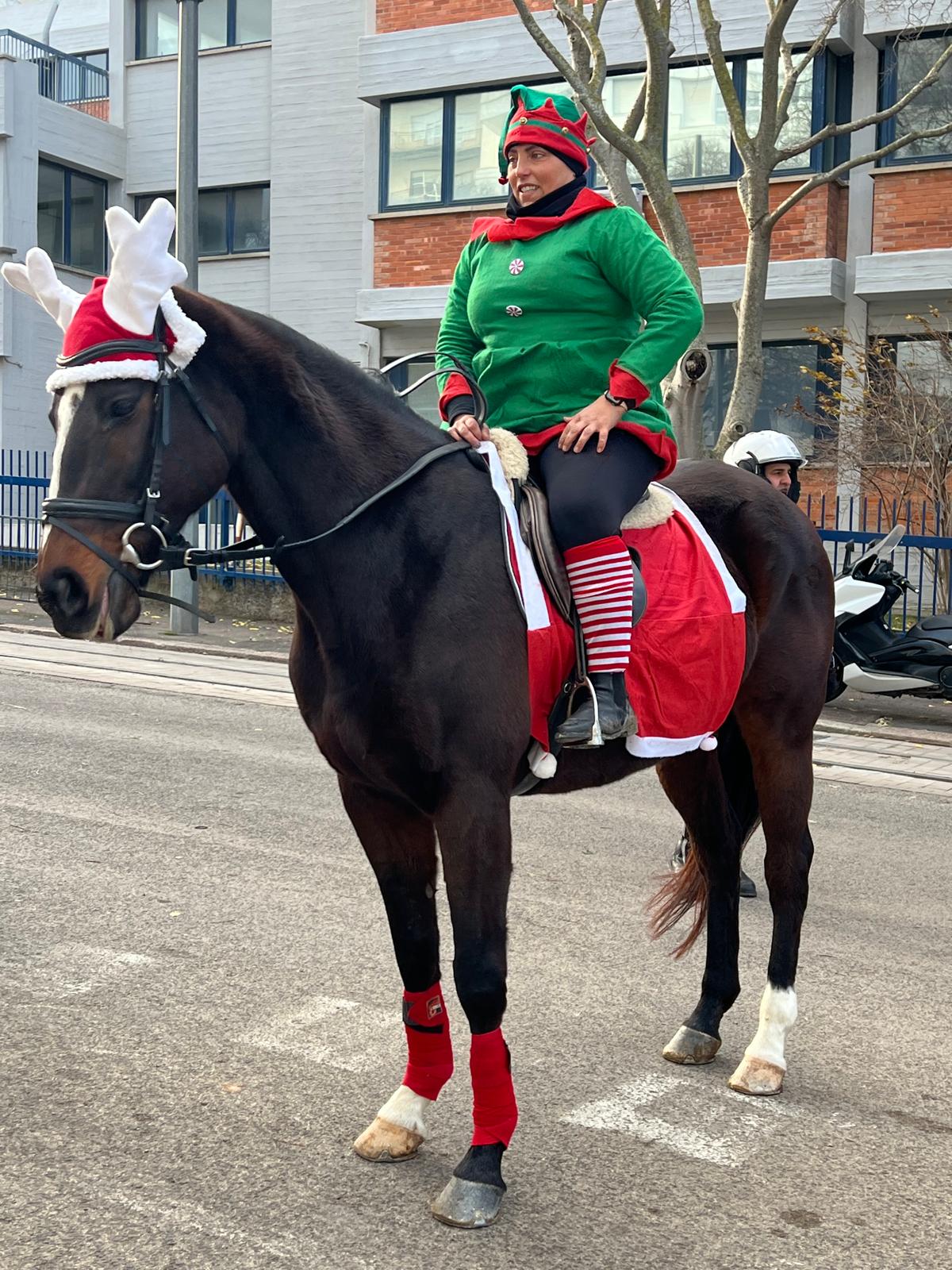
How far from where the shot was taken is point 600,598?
3.82 m

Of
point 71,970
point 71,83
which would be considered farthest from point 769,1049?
point 71,83

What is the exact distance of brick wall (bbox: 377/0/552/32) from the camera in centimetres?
2298

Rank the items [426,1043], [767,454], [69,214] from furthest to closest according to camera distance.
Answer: [69,214] < [767,454] < [426,1043]

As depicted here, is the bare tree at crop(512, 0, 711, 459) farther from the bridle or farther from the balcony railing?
the balcony railing

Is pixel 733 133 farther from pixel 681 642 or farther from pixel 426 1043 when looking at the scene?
pixel 426 1043

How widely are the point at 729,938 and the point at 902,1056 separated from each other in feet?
2.12

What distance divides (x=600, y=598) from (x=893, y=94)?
19661 millimetres

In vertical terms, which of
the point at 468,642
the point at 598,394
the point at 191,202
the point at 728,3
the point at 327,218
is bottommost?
the point at 468,642

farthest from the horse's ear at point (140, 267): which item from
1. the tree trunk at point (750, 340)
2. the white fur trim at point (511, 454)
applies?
the tree trunk at point (750, 340)

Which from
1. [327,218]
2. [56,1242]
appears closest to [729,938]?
[56,1242]

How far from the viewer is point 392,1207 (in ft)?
11.4

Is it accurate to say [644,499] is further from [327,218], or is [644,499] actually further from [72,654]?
[327,218]

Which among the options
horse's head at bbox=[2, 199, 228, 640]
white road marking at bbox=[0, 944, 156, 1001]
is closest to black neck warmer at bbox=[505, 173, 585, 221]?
horse's head at bbox=[2, 199, 228, 640]

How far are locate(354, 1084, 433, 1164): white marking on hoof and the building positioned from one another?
16586 millimetres
